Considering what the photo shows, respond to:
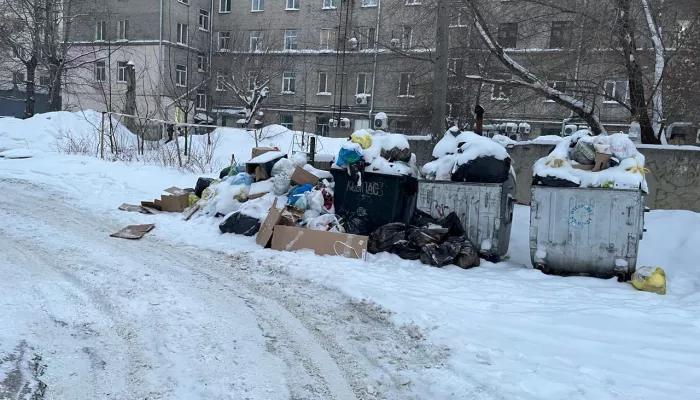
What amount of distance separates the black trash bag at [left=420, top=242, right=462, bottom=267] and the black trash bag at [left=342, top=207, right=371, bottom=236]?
3.09ft

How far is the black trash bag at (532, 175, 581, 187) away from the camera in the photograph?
5736mm

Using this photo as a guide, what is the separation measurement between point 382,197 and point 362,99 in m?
25.6

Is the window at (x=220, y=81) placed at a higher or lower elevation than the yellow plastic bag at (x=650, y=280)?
higher

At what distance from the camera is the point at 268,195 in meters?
7.48

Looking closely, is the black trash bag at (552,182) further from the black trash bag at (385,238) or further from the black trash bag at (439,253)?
the black trash bag at (385,238)

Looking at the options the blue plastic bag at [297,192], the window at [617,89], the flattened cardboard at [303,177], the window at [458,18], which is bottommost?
the blue plastic bag at [297,192]

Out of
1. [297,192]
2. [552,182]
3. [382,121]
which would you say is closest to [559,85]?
[382,121]

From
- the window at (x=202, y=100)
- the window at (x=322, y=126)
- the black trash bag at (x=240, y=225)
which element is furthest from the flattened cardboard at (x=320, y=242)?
the window at (x=202, y=100)

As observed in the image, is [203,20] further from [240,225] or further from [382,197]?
[382,197]

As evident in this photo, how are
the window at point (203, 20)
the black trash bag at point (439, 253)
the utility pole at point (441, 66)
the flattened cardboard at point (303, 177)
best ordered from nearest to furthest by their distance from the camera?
1. the black trash bag at point (439, 253)
2. the flattened cardboard at point (303, 177)
3. the utility pole at point (441, 66)
4. the window at point (203, 20)

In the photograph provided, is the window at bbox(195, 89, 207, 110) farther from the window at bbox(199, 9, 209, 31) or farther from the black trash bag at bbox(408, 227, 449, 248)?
the black trash bag at bbox(408, 227, 449, 248)

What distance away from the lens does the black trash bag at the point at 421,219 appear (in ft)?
21.8

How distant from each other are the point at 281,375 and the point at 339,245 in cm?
306

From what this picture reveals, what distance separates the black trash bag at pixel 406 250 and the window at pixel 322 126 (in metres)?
27.3
